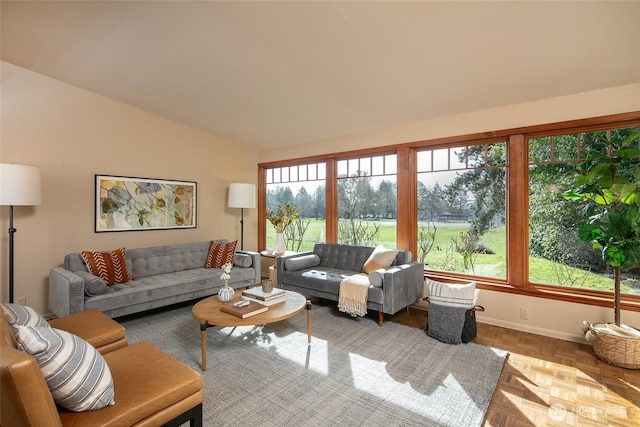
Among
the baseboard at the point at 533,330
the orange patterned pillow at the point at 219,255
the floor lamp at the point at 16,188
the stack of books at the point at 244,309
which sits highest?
the floor lamp at the point at 16,188

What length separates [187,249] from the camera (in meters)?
4.58

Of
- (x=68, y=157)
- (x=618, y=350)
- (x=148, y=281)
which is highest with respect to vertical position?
(x=68, y=157)

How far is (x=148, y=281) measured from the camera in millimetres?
3805

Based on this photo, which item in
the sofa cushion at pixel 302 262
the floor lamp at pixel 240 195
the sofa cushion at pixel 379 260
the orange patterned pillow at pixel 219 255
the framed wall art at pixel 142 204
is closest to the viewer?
the sofa cushion at pixel 379 260

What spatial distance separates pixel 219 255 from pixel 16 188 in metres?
2.33

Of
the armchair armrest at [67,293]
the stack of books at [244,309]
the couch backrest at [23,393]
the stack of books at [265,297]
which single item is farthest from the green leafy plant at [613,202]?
the armchair armrest at [67,293]

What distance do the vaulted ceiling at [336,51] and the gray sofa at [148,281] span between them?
6.95ft

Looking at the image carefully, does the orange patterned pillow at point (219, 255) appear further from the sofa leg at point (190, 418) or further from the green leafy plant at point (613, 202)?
the green leafy plant at point (613, 202)

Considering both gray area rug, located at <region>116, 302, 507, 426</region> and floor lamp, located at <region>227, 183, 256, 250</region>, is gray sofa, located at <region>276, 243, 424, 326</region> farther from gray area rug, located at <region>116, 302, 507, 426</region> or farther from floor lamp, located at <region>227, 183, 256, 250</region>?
floor lamp, located at <region>227, 183, 256, 250</region>

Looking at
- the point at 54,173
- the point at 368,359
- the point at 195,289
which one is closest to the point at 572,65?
the point at 368,359

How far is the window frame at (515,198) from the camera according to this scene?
3.03 m

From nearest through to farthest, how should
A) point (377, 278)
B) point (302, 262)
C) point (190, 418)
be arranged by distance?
point (190, 418), point (377, 278), point (302, 262)

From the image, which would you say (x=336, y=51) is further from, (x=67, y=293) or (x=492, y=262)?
(x=67, y=293)

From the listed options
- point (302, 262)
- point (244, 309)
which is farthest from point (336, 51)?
point (302, 262)
